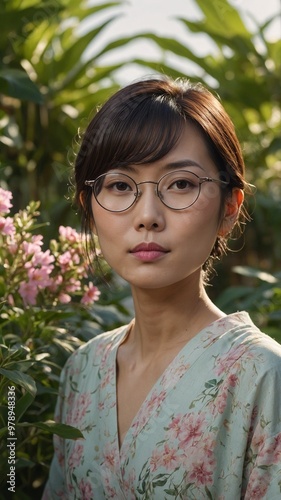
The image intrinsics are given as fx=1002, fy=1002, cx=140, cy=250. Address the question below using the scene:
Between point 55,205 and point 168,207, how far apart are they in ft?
5.73

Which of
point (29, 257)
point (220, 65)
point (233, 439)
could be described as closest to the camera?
point (233, 439)

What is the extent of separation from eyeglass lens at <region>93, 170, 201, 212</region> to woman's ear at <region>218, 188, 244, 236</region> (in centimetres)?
11

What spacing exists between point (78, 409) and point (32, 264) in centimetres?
28

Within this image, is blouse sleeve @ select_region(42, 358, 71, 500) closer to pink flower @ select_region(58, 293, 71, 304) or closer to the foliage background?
pink flower @ select_region(58, 293, 71, 304)

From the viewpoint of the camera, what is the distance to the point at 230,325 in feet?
5.28

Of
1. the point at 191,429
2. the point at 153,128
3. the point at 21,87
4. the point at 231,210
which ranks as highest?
the point at 21,87

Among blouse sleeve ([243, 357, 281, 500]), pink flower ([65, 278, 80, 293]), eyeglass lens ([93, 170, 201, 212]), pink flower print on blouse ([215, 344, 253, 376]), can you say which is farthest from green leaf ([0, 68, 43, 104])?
blouse sleeve ([243, 357, 281, 500])

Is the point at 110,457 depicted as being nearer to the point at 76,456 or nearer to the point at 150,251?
the point at 76,456

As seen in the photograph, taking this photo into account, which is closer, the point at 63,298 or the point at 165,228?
the point at 165,228

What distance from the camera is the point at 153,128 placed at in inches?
62.2

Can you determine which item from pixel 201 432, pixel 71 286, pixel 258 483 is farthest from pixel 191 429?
pixel 71 286

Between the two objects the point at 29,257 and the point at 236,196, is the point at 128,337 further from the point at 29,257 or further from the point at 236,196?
the point at 236,196

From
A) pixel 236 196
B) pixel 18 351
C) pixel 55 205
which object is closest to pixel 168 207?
pixel 236 196

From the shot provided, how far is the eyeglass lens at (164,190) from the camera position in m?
1.56
